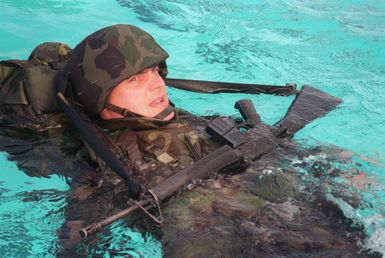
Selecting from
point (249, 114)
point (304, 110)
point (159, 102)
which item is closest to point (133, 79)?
point (159, 102)

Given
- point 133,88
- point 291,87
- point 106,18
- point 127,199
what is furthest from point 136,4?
point 127,199

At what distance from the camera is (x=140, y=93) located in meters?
2.94

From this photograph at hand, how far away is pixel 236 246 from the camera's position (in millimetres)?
2420

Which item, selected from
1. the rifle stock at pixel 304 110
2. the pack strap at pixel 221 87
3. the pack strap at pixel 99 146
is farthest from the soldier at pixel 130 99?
the pack strap at pixel 221 87

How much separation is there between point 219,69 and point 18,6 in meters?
2.83

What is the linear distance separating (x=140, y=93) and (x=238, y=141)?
60cm

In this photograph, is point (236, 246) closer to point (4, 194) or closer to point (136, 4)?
point (4, 194)

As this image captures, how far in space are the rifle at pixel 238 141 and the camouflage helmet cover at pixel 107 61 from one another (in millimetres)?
551

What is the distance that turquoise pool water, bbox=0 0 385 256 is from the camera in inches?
115

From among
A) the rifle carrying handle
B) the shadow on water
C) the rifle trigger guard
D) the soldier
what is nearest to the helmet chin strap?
the soldier

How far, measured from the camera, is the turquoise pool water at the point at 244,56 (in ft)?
9.61

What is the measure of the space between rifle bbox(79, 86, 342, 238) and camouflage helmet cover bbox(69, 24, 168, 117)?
0.55 meters

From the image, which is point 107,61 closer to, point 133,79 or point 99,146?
point 133,79

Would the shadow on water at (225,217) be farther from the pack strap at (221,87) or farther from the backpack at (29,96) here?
the pack strap at (221,87)
